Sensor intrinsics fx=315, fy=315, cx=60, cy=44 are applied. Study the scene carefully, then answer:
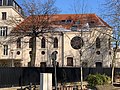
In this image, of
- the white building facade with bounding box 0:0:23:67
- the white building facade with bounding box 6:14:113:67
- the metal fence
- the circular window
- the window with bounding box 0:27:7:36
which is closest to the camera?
the metal fence

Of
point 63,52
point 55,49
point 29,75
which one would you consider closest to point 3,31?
point 55,49

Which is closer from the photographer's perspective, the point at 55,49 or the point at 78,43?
the point at 78,43

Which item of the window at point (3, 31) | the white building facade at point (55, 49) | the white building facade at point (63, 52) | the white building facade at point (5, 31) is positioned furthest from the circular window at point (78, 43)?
the window at point (3, 31)

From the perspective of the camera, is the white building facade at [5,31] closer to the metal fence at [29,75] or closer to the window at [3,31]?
the window at [3,31]

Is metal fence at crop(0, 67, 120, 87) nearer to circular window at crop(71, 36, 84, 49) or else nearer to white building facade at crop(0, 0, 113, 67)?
circular window at crop(71, 36, 84, 49)

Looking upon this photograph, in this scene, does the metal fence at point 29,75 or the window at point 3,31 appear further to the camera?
the window at point 3,31

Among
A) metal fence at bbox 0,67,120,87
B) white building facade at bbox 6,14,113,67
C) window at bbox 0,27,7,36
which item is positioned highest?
window at bbox 0,27,7,36

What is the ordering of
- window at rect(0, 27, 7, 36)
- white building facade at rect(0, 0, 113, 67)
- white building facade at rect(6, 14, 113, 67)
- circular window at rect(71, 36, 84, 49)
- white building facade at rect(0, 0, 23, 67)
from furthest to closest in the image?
window at rect(0, 27, 7, 36) → white building facade at rect(0, 0, 23, 67) → white building facade at rect(0, 0, 113, 67) → white building facade at rect(6, 14, 113, 67) → circular window at rect(71, 36, 84, 49)

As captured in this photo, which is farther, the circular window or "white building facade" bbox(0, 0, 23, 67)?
"white building facade" bbox(0, 0, 23, 67)

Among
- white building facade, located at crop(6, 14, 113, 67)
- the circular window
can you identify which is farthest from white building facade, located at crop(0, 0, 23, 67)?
the circular window

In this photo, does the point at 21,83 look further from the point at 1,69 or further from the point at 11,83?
the point at 1,69

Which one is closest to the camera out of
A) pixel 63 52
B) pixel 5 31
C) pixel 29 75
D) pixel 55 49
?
pixel 29 75

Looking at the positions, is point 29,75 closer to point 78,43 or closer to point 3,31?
point 78,43

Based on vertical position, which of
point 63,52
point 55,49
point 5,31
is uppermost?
point 5,31
